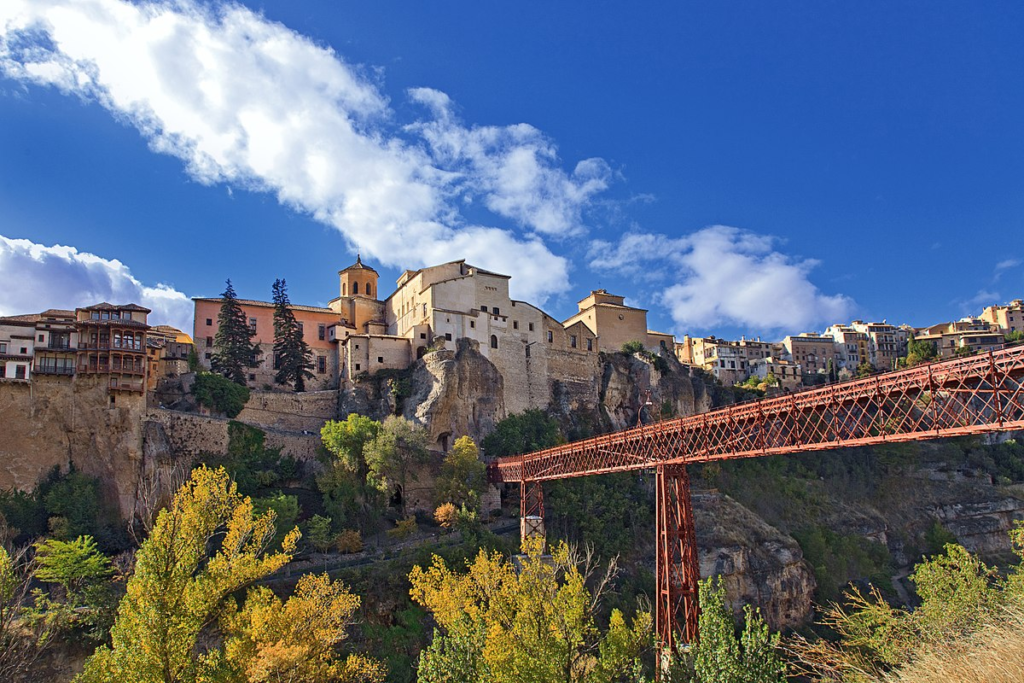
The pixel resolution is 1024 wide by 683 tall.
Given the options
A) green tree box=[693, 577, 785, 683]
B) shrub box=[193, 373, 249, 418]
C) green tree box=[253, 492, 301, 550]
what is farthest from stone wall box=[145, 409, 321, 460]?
green tree box=[693, 577, 785, 683]

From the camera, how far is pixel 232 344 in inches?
1973

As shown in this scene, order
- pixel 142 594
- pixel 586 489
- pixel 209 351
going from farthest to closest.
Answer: pixel 209 351
pixel 586 489
pixel 142 594

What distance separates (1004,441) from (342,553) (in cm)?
6110

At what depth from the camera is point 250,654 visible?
19219 mm

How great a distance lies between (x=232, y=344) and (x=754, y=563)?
117 feet

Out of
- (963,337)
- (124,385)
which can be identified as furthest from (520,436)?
(963,337)

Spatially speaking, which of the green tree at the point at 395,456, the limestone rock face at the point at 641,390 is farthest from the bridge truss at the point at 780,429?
the limestone rock face at the point at 641,390

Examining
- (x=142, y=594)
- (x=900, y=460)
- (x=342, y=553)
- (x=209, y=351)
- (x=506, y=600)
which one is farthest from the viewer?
(x=900, y=460)

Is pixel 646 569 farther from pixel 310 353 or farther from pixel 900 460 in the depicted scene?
pixel 900 460

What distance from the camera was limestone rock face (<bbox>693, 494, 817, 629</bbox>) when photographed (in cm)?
4756

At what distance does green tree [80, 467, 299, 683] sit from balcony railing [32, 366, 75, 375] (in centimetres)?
2105

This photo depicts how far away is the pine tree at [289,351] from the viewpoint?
168ft

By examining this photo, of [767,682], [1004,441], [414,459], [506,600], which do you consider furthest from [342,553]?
[1004,441]

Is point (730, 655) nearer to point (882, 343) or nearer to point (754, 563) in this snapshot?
point (754, 563)
